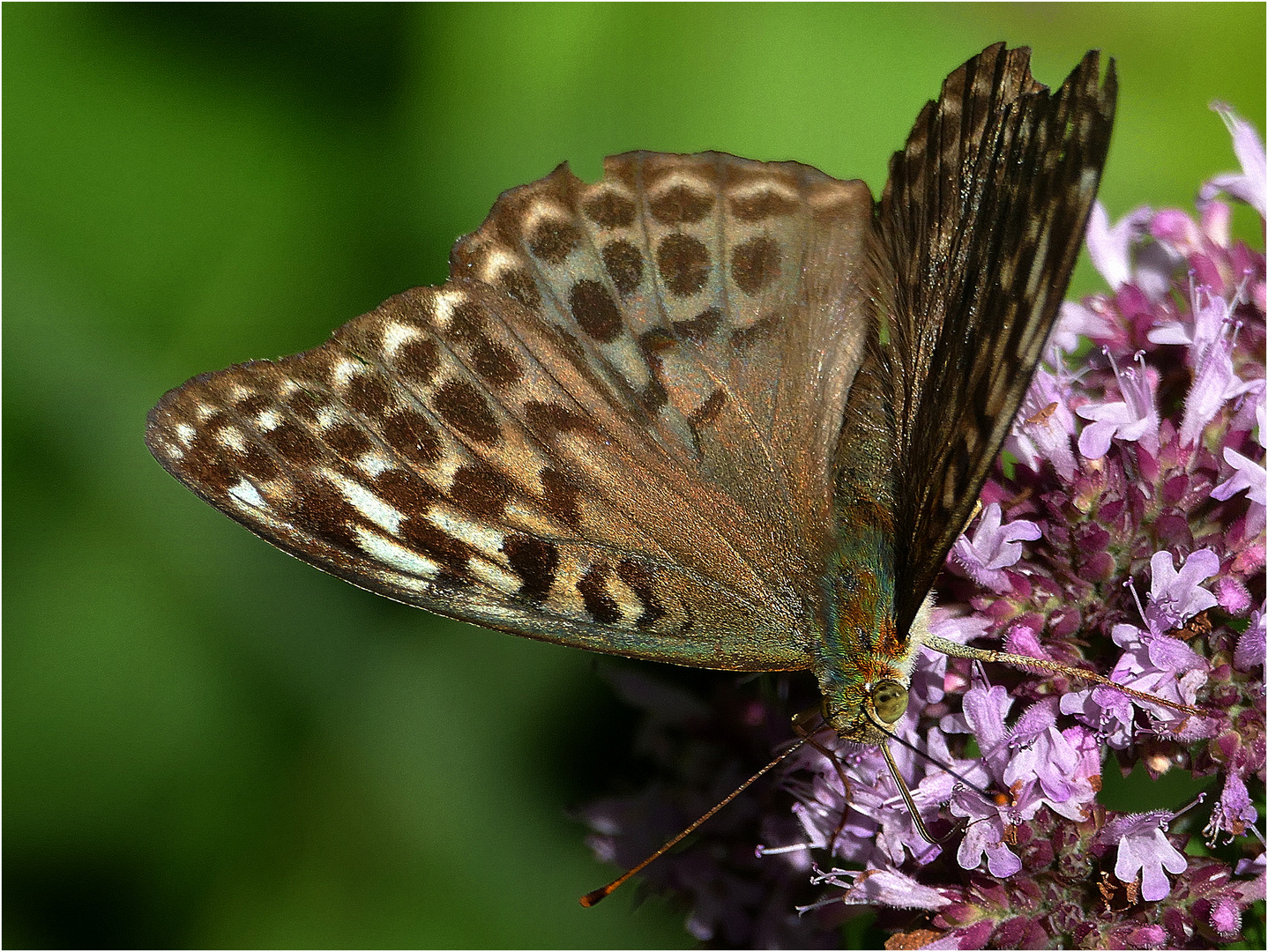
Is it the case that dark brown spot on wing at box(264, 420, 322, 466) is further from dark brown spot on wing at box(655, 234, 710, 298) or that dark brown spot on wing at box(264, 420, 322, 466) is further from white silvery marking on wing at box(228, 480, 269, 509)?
dark brown spot on wing at box(655, 234, 710, 298)

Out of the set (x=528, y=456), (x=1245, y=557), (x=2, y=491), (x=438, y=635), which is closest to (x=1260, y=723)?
(x=1245, y=557)

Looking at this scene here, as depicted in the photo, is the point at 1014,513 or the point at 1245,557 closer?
the point at 1245,557

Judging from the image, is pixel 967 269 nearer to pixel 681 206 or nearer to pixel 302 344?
pixel 681 206

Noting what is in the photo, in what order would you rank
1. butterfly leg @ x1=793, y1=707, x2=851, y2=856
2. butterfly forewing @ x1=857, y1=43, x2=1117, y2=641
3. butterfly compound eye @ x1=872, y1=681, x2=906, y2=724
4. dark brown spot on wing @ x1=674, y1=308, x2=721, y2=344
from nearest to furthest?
butterfly forewing @ x1=857, y1=43, x2=1117, y2=641 < butterfly compound eye @ x1=872, y1=681, x2=906, y2=724 < butterfly leg @ x1=793, y1=707, x2=851, y2=856 < dark brown spot on wing @ x1=674, y1=308, x2=721, y2=344

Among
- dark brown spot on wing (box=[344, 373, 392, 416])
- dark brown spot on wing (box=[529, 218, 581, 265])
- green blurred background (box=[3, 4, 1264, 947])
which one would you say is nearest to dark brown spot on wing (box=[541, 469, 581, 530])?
dark brown spot on wing (box=[344, 373, 392, 416])

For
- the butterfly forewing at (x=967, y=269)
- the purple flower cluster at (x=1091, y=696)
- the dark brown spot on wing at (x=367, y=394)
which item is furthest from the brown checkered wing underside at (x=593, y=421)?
the purple flower cluster at (x=1091, y=696)

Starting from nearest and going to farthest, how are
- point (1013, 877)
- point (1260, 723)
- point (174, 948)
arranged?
point (1260, 723), point (1013, 877), point (174, 948)

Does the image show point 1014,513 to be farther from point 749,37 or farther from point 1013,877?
point 749,37
